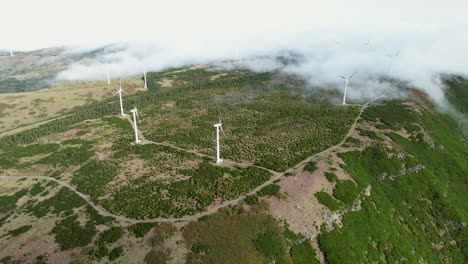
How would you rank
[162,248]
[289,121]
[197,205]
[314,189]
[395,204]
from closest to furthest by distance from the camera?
[162,248] < [197,205] < [314,189] < [395,204] < [289,121]

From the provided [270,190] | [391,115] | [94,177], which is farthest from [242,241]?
[391,115]

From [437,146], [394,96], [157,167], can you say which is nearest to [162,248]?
[157,167]

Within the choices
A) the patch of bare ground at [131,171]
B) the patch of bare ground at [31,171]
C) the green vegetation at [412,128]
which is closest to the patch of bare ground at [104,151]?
the patch of bare ground at [131,171]

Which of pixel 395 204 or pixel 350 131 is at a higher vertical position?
pixel 350 131

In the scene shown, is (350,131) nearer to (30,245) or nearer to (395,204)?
(395,204)

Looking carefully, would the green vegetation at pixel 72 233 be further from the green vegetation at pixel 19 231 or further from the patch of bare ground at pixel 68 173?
the patch of bare ground at pixel 68 173

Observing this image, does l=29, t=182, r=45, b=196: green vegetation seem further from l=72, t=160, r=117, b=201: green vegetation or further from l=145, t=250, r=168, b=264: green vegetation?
l=145, t=250, r=168, b=264: green vegetation

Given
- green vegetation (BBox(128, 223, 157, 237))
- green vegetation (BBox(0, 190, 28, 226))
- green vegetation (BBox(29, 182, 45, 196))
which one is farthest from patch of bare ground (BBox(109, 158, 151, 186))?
green vegetation (BBox(0, 190, 28, 226))

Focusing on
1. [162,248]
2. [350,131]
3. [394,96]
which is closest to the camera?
[162,248]

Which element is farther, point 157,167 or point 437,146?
point 437,146
